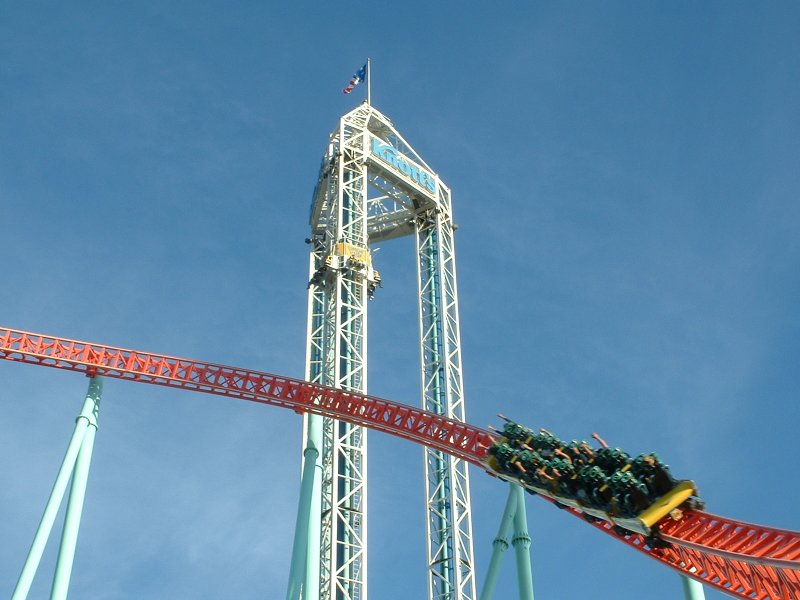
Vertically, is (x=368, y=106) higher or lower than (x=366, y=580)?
higher

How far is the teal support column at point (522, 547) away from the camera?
2014 centimetres

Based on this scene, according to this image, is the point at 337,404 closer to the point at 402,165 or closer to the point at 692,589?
the point at 692,589

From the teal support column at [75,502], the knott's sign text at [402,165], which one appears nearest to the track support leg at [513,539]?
the teal support column at [75,502]

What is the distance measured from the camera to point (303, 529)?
69.7 feet

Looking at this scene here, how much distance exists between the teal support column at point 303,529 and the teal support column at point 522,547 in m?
4.17

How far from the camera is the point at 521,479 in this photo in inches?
766

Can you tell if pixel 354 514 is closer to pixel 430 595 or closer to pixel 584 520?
pixel 430 595

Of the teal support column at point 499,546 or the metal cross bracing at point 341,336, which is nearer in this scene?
the teal support column at point 499,546

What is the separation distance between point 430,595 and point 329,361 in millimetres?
7433

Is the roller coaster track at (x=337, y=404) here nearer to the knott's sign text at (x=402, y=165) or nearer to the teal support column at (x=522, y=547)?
the teal support column at (x=522, y=547)

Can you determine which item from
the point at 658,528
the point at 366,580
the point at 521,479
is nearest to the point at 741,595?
the point at 658,528

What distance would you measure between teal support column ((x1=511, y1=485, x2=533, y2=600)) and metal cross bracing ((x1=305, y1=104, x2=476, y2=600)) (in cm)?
809

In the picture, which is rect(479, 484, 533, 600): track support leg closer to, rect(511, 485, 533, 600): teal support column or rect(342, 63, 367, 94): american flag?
rect(511, 485, 533, 600): teal support column

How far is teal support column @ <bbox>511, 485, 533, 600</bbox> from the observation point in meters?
20.1
